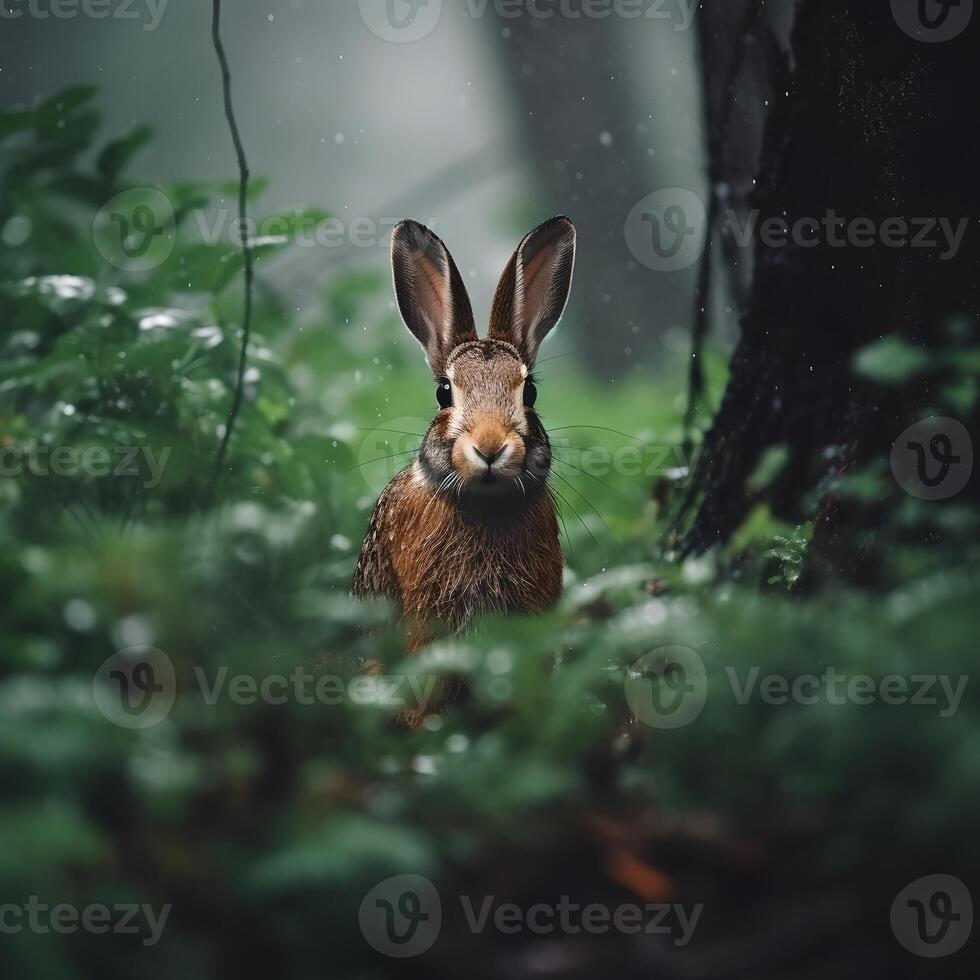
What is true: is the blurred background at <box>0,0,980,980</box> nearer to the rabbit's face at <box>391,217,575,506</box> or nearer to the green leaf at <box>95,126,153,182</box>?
the green leaf at <box>95,126,153,182</box>

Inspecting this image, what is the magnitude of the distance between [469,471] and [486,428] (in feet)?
0.51

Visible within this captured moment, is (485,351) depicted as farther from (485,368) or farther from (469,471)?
(469,471)

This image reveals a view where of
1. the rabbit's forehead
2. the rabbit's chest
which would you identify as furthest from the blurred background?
the rabbit's forehead

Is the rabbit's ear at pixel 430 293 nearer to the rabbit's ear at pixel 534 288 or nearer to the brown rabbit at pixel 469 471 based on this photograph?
the brown rabbit at pixel 469 471

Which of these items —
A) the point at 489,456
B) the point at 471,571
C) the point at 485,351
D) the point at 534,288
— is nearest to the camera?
the point at 489,456

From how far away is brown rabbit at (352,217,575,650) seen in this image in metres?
3.57

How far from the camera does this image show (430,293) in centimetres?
397

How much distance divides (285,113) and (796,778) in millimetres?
6627

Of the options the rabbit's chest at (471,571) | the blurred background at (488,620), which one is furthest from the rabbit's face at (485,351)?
the blurred background at (488,620)

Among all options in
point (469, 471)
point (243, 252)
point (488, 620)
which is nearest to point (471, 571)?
point (488, 620)

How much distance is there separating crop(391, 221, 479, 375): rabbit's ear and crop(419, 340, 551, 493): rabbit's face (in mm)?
124

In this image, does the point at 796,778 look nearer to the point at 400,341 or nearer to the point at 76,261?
the point at 76,261

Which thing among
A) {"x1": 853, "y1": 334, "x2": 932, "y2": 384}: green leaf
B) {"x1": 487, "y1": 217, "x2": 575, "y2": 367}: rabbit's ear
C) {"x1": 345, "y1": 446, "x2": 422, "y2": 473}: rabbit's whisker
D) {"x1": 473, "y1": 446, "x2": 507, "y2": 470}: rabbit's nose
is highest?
{"x1": 487, "y1": 217, "x2": 575, "y2": 367}: rabbit's ear

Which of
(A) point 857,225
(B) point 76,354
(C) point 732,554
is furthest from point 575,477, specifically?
(B) point 76,354
